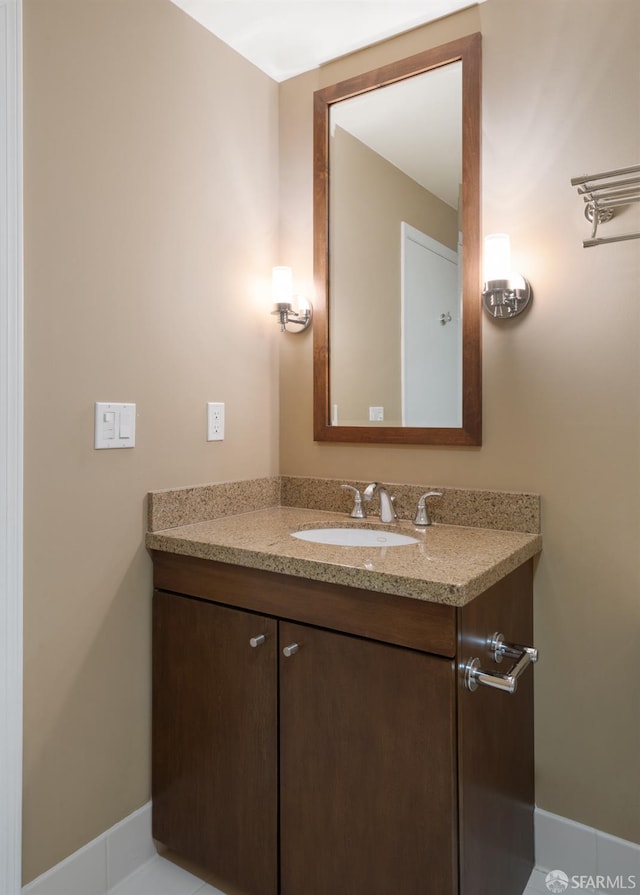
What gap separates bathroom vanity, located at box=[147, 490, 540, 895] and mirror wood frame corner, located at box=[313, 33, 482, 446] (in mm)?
324

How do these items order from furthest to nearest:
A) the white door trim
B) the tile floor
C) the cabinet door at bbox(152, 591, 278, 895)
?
the tile floor
the cabinet door at bbox(152, 591, 278, 895)
the white door trim

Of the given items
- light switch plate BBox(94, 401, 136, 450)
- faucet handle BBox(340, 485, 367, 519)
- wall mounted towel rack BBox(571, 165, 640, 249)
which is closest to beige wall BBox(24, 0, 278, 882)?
light switch plate BBox(94, 401, 136, 450)

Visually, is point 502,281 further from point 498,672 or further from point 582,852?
point 582,852

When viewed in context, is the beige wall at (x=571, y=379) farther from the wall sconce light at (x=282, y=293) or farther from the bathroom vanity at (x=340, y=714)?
the wall sconce light at (x=282, y=293)

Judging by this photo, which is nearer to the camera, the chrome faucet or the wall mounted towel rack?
the wall mounted towel rack

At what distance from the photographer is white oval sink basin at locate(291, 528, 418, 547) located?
5.43ft

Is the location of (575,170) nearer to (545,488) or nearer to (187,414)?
(545,488)

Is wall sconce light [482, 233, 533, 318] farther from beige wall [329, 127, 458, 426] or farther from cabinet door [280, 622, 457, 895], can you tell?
cabinet door [280, 622, 457, 895]

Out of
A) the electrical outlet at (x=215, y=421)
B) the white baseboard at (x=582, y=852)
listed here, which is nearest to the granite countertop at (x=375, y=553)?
the electrical outlet at (x=215, y=421)

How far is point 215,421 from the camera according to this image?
1771mm

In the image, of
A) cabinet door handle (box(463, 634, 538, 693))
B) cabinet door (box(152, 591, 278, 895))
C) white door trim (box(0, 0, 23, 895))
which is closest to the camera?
cabinet door handle (box(463, 634, 538, 693))

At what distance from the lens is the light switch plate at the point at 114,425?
1.44 meters

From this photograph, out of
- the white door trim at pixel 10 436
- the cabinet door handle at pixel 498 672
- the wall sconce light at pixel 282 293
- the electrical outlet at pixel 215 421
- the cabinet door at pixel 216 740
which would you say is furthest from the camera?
the wall sconce light at pixel 282 293

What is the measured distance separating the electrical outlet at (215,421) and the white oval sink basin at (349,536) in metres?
0.40
